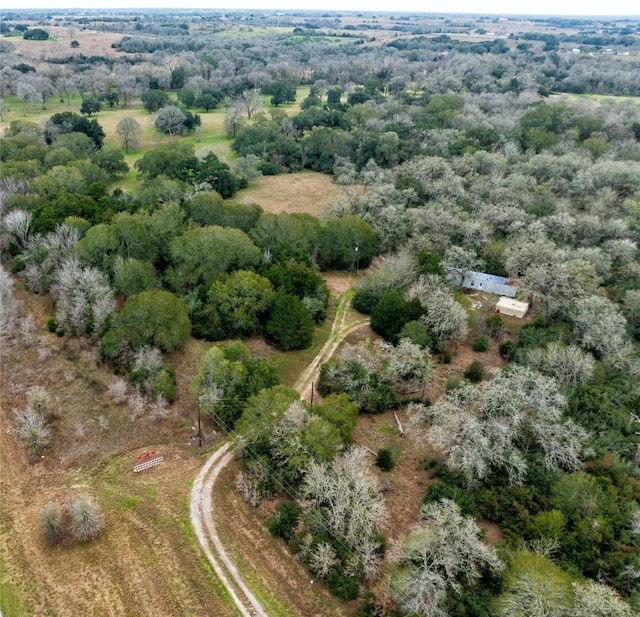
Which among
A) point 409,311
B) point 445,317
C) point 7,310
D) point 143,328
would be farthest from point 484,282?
point 7,310

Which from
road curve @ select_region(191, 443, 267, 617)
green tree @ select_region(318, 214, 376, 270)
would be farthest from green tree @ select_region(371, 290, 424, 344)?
road curve @ select_region(191, 443, 267, 617)

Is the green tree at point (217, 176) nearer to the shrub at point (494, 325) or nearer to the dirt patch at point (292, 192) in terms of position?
the dirt patch at point (292, 192)

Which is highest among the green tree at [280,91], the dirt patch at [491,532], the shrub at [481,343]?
the green tree at [280,91]

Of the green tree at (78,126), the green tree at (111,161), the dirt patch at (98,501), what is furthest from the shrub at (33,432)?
the green tree at (78,126)

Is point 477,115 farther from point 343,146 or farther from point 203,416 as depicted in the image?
point 203,416

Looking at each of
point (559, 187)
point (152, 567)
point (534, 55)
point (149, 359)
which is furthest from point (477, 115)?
point (534, 55)

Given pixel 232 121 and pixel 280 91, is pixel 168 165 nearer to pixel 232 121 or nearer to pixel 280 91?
pixel 232 121
